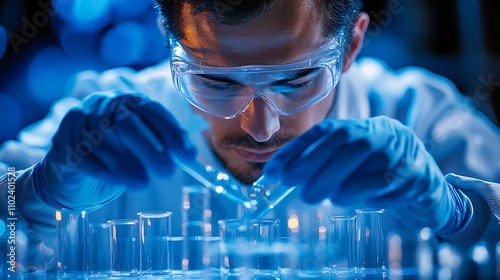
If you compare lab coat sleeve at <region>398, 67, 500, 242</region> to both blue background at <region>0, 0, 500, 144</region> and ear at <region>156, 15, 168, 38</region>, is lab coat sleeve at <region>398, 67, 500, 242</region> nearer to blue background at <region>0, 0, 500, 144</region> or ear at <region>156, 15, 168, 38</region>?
blue background at <region>0, 0, 500, 144</region>

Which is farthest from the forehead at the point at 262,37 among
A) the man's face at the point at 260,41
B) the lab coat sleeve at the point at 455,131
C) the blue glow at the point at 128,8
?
the lab coat sleeve at the point at 455,131

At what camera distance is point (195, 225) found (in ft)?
7.89

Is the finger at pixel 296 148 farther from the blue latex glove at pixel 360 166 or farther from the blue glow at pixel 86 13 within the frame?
the blue glow at pixel 86 13

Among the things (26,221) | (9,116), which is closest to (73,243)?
(26,221)

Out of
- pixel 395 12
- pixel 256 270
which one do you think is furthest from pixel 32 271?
pixel 395 12

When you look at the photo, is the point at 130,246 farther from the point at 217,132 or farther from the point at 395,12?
the point at 395,12

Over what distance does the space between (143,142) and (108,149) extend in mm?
124

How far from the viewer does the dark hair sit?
6.40 feet

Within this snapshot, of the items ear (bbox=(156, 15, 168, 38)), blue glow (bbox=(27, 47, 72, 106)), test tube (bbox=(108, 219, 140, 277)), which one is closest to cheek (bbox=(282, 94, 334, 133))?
ear (bbox=(156, 15, 168, 38))

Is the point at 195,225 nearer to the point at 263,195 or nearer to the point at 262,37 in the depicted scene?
the point at 263,195

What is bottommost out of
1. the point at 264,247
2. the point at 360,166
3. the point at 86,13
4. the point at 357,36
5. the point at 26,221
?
the point at 264,247

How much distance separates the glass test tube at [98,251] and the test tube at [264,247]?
1.49ft

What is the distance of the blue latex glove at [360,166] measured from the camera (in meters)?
2.01

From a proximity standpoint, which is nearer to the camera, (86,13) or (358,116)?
(86,13)
